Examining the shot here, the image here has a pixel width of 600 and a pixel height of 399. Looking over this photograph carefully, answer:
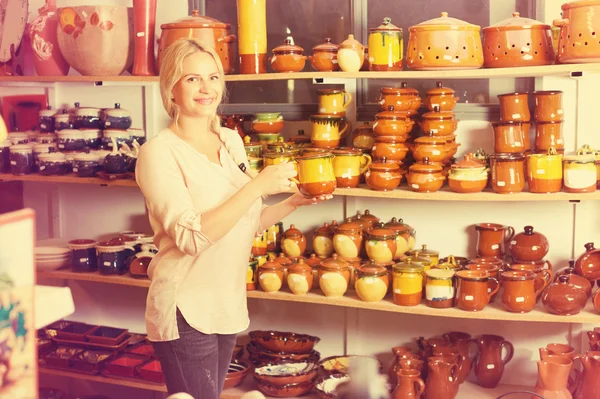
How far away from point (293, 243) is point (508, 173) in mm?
828

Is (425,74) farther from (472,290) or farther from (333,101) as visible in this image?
(472,290)

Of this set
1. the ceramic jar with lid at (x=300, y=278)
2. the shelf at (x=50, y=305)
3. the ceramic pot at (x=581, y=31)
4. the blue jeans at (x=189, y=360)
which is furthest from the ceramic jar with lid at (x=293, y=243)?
the shelf at (x=50, y=305)

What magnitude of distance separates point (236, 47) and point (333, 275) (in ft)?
3.67

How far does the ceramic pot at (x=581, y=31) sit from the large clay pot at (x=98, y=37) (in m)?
1.59

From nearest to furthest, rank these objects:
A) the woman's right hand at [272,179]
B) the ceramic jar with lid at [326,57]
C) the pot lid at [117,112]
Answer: the woman's right hand at [272,179], the ceramic jar with lid at [326,57], the pot lid at [117,112]

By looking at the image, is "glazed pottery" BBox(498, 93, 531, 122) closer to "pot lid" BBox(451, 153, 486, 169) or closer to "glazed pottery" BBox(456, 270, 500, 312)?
"pot lid" BBox(451, 153, 486, 169)

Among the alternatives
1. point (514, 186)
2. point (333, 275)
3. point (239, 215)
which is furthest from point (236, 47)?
point (239, 215)

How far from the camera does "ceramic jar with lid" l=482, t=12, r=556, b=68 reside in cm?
252

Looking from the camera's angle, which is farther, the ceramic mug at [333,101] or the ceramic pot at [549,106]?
the ceramic mug at [333,101]

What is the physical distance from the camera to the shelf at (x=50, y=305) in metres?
0.91

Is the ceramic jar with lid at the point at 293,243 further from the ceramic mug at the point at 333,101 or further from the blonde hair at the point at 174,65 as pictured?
the blonde hair at the point at 174,65

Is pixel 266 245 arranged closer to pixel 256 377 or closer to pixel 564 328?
pixel 256 377

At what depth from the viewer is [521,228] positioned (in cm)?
291

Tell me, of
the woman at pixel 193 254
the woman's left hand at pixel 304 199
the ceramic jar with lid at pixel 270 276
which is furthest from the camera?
the ceramic jar with lid at pixel 270 276
